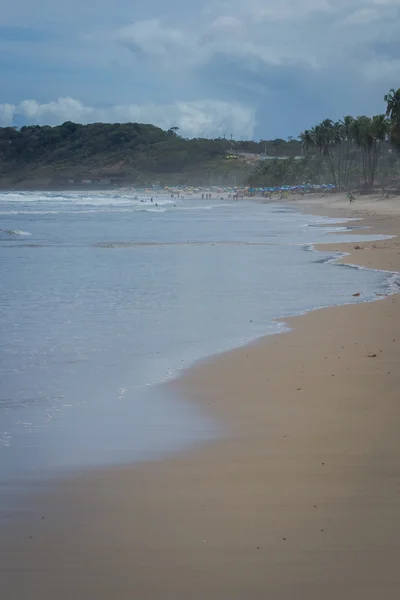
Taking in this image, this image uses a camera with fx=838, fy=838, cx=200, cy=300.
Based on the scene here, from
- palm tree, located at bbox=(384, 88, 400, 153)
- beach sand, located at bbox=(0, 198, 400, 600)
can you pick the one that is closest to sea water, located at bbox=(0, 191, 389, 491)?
beach sand, located at bbox=(0, 198, 400, 600)

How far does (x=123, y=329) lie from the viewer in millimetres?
11836

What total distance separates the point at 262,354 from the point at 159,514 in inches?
197

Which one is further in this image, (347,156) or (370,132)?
(347,156)

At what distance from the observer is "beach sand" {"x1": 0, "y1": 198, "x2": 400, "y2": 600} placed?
4203mm

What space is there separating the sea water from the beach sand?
0.51 meters

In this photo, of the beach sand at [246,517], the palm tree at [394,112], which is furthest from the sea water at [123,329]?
the palm tree at [394,112]

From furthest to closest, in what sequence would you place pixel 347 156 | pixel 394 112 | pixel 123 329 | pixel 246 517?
pixel 347 156
pixel 394 112
pixel 123 329
pixel 246 517

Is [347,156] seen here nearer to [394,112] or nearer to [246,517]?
[394,112]

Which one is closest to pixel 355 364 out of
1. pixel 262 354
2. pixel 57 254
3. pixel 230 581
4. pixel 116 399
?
pixel 262 354

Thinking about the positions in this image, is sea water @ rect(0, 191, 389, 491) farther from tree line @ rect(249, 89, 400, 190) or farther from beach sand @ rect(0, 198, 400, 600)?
tree line @ rect(249, 89, 400, 190)

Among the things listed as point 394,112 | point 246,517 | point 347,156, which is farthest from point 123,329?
point 347,156

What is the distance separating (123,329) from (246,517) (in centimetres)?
703

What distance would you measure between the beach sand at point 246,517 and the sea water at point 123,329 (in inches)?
20.3

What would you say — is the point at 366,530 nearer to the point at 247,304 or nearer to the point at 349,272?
the point at 247,304
